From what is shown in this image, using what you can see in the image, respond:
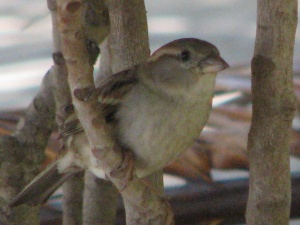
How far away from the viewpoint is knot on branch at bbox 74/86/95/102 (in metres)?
1.27

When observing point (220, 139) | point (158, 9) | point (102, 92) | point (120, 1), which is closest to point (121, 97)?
point (102, 92)

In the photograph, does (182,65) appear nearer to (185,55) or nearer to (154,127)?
(185,55)

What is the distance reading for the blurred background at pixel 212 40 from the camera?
2865 mm

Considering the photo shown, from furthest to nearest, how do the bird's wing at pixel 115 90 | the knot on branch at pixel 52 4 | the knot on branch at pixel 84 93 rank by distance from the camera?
the bird's wing at pixel 115 90
the knot on branch at pixel 52 4
the knot on branch at pixel 84 93

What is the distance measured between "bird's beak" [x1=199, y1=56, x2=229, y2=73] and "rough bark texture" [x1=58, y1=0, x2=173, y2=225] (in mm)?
304

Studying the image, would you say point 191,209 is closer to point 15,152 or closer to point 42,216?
point 42,216

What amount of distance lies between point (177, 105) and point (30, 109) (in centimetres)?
49

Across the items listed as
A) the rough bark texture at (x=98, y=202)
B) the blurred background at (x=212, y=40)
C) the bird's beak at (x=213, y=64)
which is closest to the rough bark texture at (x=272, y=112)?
the bird's beak at (x=213, y=64)

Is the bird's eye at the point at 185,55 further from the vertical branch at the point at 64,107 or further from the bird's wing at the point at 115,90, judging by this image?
the vertical branch at the point at 64,107

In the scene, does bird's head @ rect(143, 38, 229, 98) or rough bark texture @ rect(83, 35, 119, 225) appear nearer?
bird's head @ rect(143, 38, 229, 98)

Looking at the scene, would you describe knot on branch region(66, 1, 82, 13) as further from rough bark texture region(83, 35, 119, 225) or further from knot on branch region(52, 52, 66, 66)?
rough bark texture region(83, 35, 119, 225)

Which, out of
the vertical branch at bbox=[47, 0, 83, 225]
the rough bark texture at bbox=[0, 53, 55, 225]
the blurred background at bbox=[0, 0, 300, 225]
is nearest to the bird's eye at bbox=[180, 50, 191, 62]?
the vertical branch at bbox=[47, 0, 83, 225]

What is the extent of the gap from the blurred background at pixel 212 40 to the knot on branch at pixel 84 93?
149 cm

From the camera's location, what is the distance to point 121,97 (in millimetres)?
1794
